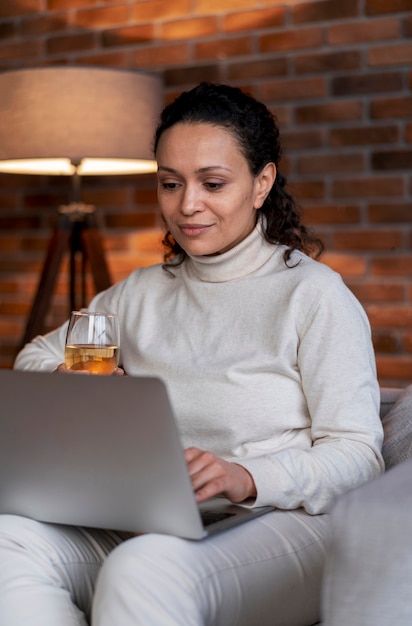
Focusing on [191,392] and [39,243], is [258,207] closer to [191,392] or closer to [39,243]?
[191,392]

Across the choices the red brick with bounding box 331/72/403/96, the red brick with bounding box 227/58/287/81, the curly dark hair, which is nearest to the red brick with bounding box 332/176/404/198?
the red brick with bounding box 331/72/403/96

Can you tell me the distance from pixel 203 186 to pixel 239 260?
16 cm

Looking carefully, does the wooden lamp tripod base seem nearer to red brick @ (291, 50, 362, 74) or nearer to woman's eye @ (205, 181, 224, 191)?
red brick @ (291, 50, 362, 74)

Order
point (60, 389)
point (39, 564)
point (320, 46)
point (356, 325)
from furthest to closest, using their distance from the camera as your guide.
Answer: point (320, 46)
point (356, 325)
point (39, 564)
point (60, 389)

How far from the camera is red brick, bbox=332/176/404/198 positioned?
2.92 meters

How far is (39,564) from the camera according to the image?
147cm

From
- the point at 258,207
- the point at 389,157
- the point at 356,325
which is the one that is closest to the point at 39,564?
the point at 356,325

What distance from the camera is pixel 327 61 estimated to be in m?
2.98

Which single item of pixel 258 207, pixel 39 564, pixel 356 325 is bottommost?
pixel 39 564

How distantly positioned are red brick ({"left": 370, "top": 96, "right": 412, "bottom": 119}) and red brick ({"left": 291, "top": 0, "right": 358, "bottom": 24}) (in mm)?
277

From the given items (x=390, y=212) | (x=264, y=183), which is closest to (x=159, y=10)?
(x=390, y=212)

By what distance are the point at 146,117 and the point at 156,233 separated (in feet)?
1.98

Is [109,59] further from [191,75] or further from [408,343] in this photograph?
[408,343]

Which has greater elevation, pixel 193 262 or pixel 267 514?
pixel 193 262
